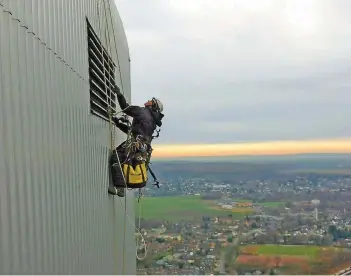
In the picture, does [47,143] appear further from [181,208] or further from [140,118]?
[181,208]

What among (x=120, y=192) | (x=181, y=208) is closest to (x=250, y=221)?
(x=181, y=208)

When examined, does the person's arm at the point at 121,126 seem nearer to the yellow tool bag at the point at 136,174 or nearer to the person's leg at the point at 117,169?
the person's leg at the point at 117,169

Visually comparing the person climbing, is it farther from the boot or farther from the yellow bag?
the boot

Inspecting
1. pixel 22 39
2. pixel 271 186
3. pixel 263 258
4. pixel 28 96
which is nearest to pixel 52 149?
pixel 28 96

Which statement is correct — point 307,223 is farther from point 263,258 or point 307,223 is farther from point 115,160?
point 115,160

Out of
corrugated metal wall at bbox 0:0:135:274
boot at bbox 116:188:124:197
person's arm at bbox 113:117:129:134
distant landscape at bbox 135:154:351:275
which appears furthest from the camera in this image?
distant landscape at bbox 135:154:351:275

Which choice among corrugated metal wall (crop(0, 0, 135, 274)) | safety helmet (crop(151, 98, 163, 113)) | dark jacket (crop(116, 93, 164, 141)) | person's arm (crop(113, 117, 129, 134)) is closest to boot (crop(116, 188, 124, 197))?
person's arm (crop(113, 117, 129, 134))
